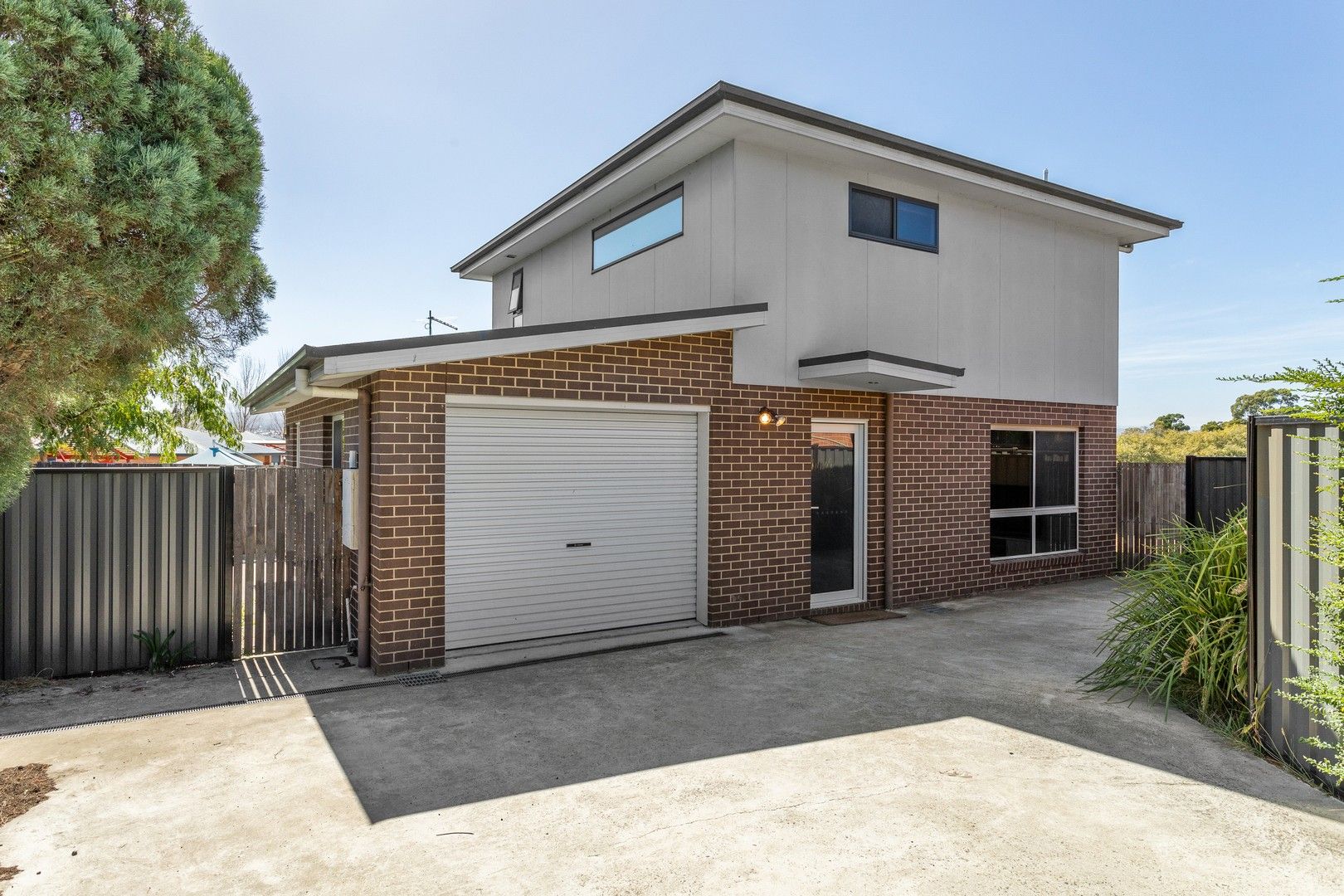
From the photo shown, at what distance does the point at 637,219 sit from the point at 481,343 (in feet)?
14.8

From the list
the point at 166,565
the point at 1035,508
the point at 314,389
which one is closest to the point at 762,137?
the point at 314,389

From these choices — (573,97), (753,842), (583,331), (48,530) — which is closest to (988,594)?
(583,331)

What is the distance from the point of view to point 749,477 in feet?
26.7

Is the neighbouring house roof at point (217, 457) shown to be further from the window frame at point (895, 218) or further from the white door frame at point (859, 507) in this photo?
the window frame at point (895, 218)

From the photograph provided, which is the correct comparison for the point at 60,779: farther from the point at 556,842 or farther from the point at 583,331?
the point at 583,331

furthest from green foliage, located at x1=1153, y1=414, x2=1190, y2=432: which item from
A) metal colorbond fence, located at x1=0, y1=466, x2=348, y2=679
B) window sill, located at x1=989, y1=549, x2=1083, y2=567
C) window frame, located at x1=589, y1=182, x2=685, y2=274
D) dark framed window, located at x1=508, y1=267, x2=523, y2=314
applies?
metal colorbond fence, located at x1=0, y1=466, x2=348, y2=679

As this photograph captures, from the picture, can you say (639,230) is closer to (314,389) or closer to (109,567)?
(314,389)

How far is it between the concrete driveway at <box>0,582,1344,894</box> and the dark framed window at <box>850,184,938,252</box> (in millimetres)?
5658

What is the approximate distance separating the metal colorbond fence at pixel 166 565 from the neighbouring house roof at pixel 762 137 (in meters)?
5.10

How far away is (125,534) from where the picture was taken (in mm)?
6234

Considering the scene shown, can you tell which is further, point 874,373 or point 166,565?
point 874,373

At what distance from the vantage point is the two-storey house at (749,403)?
651 centimetres

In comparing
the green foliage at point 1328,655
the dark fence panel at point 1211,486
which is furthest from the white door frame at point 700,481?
the dark fence panel at point 1211,486

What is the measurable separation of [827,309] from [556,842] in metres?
6.82
